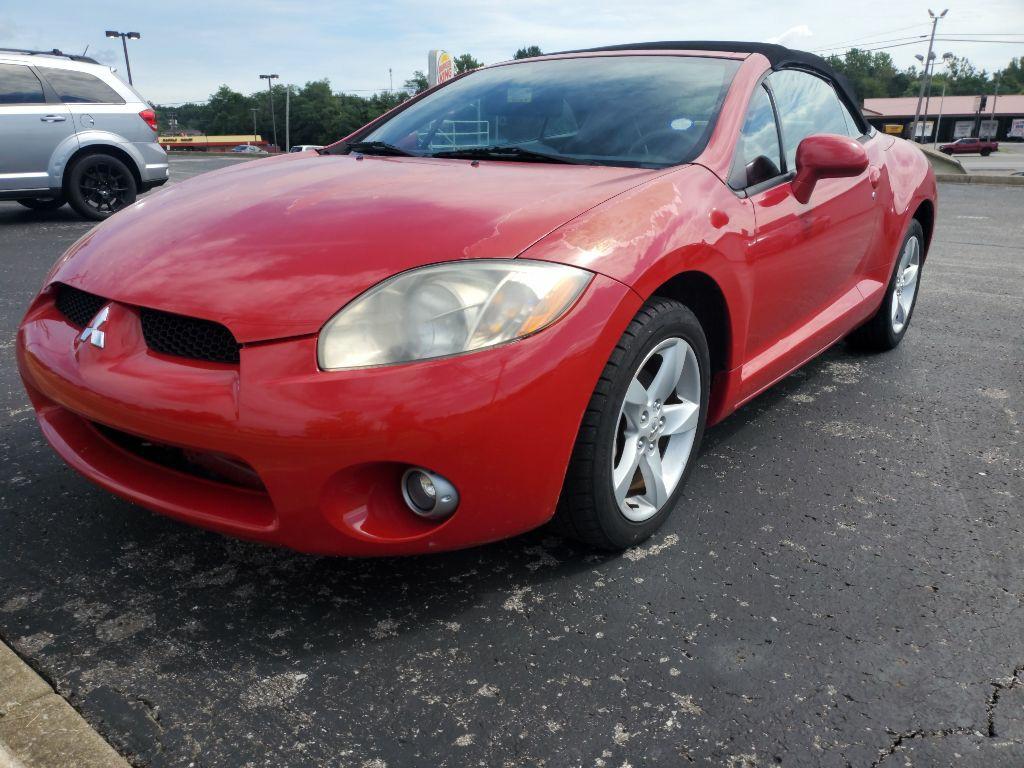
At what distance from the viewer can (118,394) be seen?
6.33 ft

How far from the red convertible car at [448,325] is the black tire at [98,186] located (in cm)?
715

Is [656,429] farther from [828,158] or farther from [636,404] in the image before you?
[828,158]

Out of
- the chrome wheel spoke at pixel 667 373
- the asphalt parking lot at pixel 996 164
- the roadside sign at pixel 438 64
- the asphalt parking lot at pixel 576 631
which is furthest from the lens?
the asphalt parking lot at pixel 996 164

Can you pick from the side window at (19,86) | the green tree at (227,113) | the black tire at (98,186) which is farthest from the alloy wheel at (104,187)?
the green tree at (227,113)

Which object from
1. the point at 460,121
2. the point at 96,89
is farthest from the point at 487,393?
the point at 96,89

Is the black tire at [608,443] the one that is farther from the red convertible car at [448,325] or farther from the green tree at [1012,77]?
the green tree at [1012,77]

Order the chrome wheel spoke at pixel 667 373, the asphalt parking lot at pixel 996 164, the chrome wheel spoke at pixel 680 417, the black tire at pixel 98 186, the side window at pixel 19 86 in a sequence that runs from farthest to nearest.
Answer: the asphalt parking lot at pixel 996 164, the black tire at pixel 98 186, the side window at pixel 19 86, the chrome wheel spoke at pixel 680 417, the chrome wheel spoke at pixel 667 373

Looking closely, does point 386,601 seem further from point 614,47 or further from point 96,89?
point 96,89

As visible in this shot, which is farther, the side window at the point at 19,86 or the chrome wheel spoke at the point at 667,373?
the side window at the point at 19,86

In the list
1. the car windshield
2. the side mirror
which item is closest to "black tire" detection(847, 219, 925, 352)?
the side mirror

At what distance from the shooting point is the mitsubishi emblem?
2.04 metres

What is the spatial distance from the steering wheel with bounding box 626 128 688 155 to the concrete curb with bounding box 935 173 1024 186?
742 inches

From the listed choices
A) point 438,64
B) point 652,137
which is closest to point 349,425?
point 652,137

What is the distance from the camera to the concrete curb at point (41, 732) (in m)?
1.58
